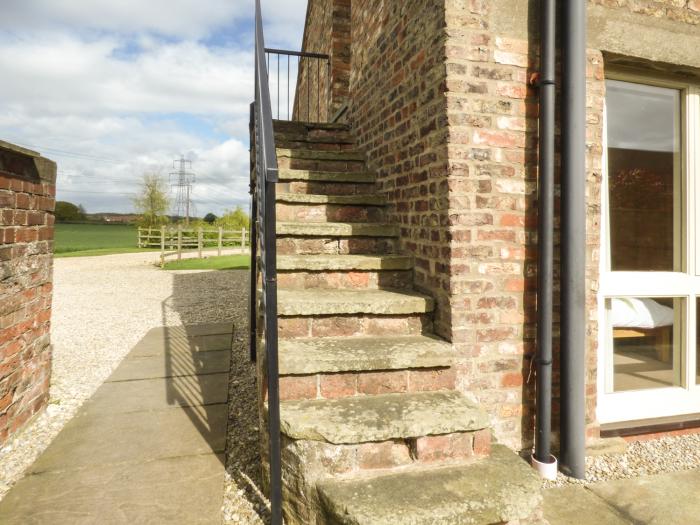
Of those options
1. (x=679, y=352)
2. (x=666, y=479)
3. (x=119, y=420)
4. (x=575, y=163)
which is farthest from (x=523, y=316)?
(x=119, y=420)

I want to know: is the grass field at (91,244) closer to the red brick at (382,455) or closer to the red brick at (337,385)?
the red brick at (337,385)

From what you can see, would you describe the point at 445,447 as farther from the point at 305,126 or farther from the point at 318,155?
the point at 305,126

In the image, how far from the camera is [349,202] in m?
3.19

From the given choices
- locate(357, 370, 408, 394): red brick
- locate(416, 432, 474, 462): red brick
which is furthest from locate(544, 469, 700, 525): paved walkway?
locate(357, 370, 408, 394): red brick

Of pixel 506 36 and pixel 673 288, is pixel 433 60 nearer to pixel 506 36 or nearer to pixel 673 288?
pixel 506 36

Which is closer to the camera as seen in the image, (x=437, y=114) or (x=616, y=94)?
(x=437, y=114)

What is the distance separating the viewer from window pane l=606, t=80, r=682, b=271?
2590 mm

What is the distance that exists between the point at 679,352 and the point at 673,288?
419mm

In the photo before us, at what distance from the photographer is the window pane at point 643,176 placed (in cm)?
259

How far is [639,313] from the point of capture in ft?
8.62

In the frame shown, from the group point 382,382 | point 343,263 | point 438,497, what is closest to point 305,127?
point 343,263

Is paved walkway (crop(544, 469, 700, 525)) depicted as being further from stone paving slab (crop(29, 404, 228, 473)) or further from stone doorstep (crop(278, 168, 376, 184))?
stone doorstep (crop(278, 168, 376, 184))

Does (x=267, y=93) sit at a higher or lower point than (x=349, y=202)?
higher

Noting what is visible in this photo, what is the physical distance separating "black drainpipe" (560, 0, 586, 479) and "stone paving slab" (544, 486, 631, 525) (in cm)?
18
